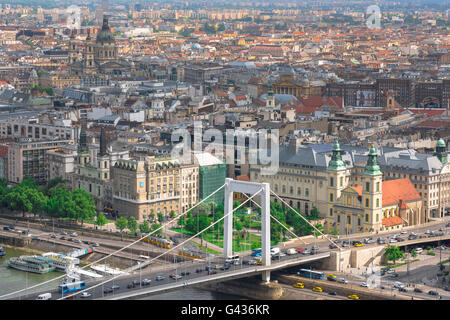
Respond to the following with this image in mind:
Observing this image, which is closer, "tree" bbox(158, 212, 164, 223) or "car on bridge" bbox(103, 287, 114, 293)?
"car on bridge" bbox(103, 287, 114, 293)

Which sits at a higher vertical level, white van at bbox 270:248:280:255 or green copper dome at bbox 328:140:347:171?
green copper dome at bbox 328:140:347:171

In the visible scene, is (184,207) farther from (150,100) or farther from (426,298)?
(150,100)

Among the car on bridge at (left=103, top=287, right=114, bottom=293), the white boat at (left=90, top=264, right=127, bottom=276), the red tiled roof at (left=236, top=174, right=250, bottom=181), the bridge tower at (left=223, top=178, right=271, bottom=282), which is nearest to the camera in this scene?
the car on bridge at (left=103, top=287, right=114, bottom=293)

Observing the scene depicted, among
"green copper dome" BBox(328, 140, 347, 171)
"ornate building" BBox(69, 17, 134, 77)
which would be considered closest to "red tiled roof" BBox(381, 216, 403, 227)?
"green copper dome" BBox(328, 140, 347, 171)

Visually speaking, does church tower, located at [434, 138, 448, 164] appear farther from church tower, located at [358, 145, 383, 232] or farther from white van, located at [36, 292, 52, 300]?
white van, located at [36, 292, 52, 300]

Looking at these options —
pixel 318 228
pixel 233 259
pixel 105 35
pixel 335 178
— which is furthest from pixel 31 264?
pixel 105 35

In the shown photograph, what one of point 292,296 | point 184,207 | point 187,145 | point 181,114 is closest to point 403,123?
point 181,114

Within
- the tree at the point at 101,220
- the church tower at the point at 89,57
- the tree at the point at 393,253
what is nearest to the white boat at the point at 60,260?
the tree at the point at 101,220

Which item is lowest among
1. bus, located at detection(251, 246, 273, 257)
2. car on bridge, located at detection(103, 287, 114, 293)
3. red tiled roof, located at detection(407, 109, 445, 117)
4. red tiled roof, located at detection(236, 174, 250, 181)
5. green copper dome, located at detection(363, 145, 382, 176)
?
bus, located at detection(251, 246, 273, 257)
